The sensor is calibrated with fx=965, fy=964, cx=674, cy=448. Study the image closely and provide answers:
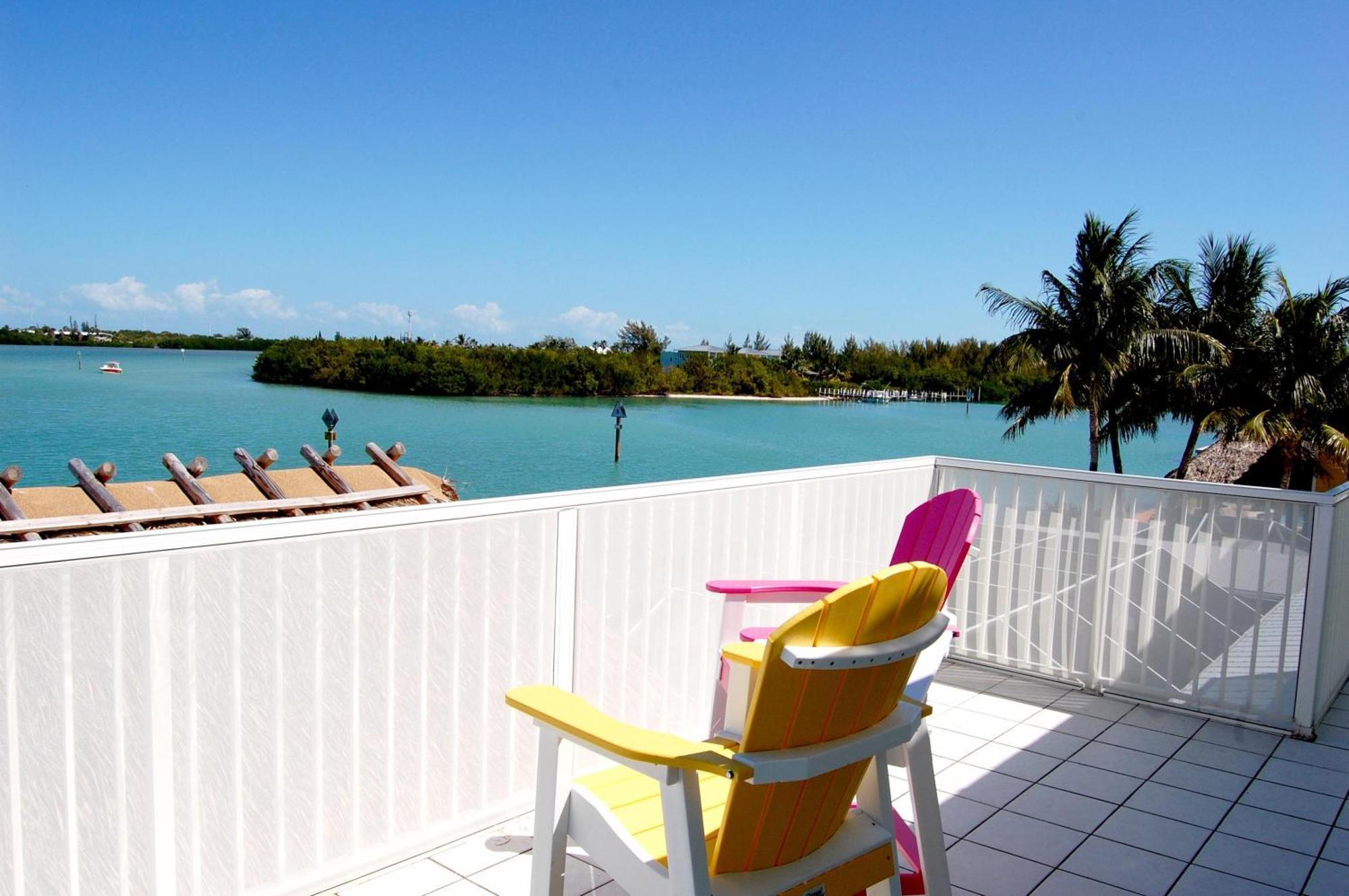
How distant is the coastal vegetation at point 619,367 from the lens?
51281 millimetres

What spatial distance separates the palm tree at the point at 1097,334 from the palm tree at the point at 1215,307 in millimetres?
967

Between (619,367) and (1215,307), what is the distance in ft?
112

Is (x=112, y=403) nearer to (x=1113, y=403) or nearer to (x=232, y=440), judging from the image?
(x=232, y=440)

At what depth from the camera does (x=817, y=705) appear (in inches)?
57.6

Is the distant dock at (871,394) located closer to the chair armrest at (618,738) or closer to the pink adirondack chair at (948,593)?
the pink adirondack chair at (948,593)

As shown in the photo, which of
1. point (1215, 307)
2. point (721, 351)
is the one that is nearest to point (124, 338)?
point (721, 351)

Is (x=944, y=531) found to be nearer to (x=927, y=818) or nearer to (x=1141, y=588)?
(x=927, y=818)

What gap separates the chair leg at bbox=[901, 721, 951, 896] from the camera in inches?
82.4

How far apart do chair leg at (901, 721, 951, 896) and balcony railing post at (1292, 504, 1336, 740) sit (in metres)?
2.08

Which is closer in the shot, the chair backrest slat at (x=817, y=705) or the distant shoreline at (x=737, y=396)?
the chair backrest slat at (x=817, y=705)

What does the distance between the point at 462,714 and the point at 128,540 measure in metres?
0.96

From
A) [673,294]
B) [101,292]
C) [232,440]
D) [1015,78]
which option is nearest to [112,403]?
[232,440]

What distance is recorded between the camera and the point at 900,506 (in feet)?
13.6

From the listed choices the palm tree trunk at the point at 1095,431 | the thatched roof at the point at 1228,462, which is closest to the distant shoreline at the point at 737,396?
the palm tree trunk at the point at 1095,431
